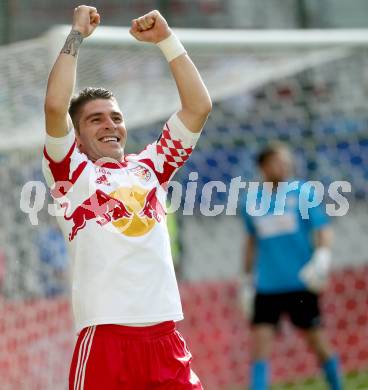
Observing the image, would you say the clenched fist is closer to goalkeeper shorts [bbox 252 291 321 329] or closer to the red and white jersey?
the red and white jersey

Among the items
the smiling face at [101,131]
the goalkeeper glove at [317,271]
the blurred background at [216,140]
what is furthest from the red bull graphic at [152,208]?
the goalkeeper glove at [317,271]

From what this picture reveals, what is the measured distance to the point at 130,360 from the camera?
130 inches

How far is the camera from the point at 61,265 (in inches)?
272

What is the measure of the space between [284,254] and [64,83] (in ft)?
12.1

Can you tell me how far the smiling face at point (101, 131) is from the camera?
353 centimetres

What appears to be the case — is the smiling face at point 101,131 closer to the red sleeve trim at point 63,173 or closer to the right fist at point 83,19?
the red sleeve trim at point 63,173

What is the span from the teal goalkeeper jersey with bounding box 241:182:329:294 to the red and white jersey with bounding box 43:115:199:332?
10.8 feet

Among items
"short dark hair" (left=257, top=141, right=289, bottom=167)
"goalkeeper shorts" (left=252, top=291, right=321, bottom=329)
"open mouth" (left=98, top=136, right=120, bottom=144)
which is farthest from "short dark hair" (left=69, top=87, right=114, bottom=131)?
"goalkeeper shorts" (left=252, top=291, right=321, bottom=329)

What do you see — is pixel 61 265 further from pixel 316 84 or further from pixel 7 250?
pixel 316 84

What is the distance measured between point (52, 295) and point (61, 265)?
0.25 meters

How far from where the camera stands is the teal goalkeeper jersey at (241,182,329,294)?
679cm

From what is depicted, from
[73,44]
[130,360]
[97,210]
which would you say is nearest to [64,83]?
[73,44]

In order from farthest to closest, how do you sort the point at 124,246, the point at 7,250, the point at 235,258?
the point at 235,258, the point at 7,250, the point at 124,246

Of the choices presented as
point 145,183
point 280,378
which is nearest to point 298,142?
point 280,378
